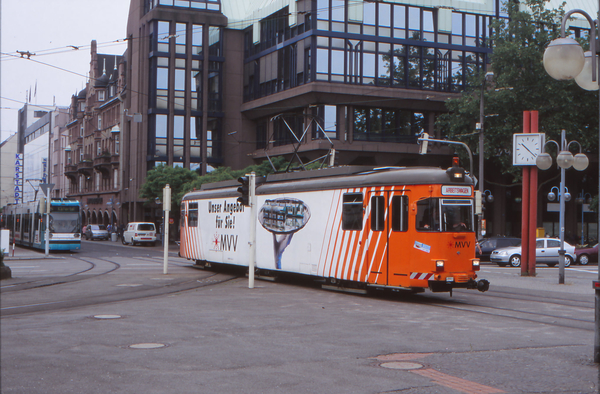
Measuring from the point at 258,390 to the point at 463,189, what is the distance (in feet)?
32.0

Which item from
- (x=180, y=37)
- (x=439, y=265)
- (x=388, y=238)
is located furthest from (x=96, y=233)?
(x=439, y=265)

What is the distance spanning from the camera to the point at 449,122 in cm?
4578

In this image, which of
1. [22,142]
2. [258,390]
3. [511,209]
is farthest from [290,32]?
[22,142]

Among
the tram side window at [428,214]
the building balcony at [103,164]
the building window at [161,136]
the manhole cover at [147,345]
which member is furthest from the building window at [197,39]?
the manhole cover at [147,345]

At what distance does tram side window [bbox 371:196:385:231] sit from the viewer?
51.6ft

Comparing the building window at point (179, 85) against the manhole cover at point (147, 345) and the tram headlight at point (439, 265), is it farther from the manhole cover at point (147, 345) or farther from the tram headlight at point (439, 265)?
the manhole cover at point (147, 345)

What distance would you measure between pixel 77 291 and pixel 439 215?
8.29m

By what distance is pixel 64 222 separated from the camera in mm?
39156

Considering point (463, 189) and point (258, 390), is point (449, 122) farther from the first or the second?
point (258, 390)

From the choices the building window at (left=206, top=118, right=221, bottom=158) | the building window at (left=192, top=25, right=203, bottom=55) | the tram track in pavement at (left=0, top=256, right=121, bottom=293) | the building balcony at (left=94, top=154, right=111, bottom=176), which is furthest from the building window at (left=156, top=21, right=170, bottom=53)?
the tram track in pavement at (left=0, top=256, right=121, bottom=293)

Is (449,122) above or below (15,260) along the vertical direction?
above

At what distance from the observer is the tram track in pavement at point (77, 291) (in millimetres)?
13602

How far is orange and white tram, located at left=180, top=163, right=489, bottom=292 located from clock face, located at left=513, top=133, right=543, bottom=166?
9930mm

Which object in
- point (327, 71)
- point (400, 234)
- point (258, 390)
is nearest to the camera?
point (258, 390)
